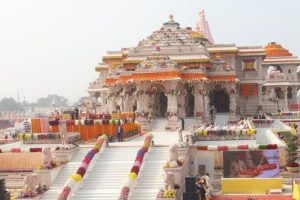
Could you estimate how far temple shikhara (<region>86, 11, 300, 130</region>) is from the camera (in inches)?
1356

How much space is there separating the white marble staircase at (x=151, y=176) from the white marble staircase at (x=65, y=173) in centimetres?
291

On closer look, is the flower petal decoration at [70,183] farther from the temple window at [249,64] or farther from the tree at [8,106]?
the tree at [8,106]

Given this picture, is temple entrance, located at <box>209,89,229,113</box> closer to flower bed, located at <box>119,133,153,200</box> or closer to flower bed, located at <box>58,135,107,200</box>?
flower bed, located at <box>119,133,153,200</box>

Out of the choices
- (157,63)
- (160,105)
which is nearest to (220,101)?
(160,105)

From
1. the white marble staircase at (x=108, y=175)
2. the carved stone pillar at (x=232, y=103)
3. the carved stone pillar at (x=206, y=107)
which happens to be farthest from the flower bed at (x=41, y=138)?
the carved stone pillar at (x=232, y=103)

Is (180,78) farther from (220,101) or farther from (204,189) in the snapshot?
(204,189)

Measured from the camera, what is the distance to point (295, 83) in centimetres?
5725

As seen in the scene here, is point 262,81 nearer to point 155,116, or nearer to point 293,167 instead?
point 155,116

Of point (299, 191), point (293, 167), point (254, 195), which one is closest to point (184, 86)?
point (293, 167)

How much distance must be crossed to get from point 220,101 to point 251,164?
65.0 feet

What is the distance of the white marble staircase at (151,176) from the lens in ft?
62.6

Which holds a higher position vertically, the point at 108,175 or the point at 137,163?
the point at 137,163

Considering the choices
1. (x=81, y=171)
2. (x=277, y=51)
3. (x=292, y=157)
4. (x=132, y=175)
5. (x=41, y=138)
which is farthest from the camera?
(x=277, y=51)

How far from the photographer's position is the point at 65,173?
2162 cm
